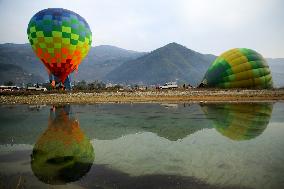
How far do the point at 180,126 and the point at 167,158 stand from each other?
6.90 m

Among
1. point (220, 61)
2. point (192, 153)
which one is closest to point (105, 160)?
point (192, 153)

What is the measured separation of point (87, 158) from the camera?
1071 cm

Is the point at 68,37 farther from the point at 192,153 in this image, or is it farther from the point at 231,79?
the point at 192,153

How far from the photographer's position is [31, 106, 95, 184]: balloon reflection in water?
884cm

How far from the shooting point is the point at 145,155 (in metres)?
11.0

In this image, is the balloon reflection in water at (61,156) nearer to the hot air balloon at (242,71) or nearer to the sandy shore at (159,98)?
the sandy shore at (159,98)

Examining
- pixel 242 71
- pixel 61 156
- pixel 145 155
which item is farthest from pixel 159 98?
pixel 61 156

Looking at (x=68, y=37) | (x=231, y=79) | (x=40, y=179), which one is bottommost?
(x=40, y=179)

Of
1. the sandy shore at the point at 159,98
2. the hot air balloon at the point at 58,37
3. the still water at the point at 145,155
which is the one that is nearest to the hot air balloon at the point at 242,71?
the sandy shore at the point at 159,98

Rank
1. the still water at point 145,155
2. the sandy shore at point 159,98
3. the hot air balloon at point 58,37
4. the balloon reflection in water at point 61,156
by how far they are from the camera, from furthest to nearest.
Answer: the hot air balloon at point 58,37, the sandy shore at point 159,98, the balloon reflection in water at point 61,156, the still water at point 145,155

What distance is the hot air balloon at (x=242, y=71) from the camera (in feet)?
156

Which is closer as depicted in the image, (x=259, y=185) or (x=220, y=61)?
(x=259, y=185)

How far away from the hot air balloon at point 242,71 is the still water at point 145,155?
30487 mm

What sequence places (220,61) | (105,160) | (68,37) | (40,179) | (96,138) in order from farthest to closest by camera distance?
→ (220,61) < (68,37) < (96,138) < (105,160) < (40,179)
